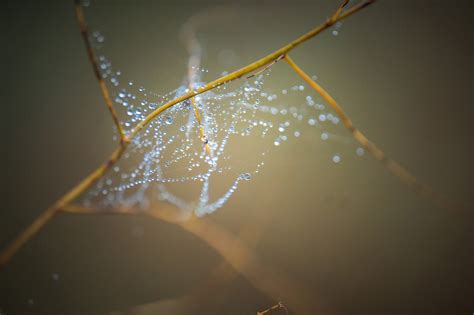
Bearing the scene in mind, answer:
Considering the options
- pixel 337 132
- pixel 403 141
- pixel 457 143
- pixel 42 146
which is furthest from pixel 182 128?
pixel 457 143

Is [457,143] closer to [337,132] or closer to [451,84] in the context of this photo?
[451,84]

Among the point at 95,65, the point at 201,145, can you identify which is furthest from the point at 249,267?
the point at 95,65

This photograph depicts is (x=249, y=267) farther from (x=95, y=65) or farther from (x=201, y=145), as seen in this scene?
(x=95, y=65)

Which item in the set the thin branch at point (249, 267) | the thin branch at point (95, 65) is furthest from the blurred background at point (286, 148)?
the thin branch at point (95, 65)

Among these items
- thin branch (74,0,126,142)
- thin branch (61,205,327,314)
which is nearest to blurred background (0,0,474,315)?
thin branch (61,205,327,314)

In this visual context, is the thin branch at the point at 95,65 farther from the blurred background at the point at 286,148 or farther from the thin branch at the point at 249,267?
the blurred background at the point at 286,148

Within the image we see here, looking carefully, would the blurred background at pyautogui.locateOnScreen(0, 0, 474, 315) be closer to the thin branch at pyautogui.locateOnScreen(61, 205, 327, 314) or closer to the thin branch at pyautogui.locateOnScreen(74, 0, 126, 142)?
the thin branch at pyautogui.locateOnScreen(61, 205, 327, 314)
